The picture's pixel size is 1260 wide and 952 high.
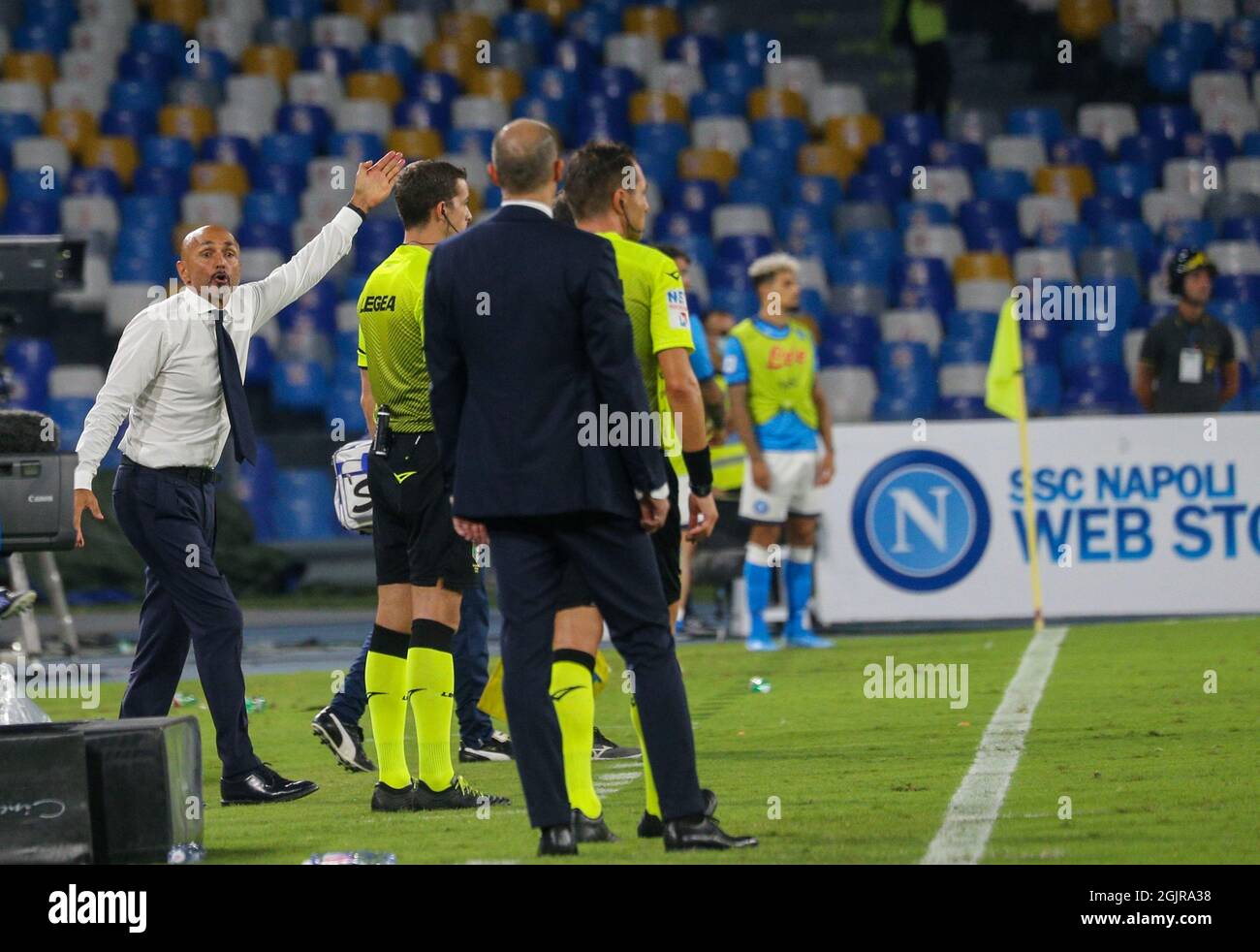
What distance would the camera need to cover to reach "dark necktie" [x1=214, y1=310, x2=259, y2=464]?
7414mm

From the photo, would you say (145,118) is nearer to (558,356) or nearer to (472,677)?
(472,677)

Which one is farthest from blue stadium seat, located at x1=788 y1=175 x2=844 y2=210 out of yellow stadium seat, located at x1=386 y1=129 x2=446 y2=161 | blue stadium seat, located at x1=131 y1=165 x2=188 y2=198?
blue stadium seat, located at x1=131 y1=165 x2=188 y2=198

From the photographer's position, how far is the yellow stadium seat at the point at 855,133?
20219mm

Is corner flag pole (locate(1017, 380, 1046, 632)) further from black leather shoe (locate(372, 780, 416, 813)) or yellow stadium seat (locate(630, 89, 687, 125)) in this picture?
yellow stadium seat (locate(630, 89, 687, 125))

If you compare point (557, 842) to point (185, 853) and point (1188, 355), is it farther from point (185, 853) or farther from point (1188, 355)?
point (1188, 355)

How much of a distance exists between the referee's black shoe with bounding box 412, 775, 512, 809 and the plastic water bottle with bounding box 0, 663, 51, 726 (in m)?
1.27

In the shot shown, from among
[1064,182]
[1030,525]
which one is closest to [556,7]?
[1064,182]

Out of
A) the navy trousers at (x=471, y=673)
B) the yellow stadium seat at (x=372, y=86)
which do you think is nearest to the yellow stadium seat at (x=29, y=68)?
the yellow stadium seat at (x=372, y=86)

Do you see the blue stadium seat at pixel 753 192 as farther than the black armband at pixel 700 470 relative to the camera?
Yes

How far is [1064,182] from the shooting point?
771 inches

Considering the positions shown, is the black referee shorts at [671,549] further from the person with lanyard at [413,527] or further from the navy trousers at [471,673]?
the navy trousers at [471,673]

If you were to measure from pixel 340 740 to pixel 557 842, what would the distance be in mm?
2460

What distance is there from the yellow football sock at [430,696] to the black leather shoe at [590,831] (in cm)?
109
